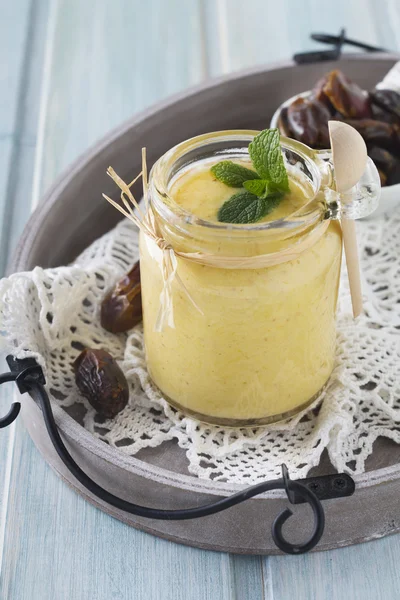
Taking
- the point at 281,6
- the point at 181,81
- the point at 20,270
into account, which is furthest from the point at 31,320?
the point at 281,6

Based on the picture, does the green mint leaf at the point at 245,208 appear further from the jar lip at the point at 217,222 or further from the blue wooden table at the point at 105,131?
the blue wooden table at the point at 105,131

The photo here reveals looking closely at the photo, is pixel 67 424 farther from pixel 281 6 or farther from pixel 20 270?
pixel 281 6

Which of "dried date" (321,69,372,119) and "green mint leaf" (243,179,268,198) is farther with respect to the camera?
"dried date" (321,69,372,119)

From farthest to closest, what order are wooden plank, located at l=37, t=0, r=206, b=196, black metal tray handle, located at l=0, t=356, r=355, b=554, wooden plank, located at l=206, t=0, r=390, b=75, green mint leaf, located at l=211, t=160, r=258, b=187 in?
wooden plank, located at l=206, t=0, r=390, b=75, wooden plank, located at l=37, t=0, r=206, b=196, green mint leaf, located at l=211, t=160, r=258, b=187, black metal tray handle, located at l=0, t=356, r=355, b=554

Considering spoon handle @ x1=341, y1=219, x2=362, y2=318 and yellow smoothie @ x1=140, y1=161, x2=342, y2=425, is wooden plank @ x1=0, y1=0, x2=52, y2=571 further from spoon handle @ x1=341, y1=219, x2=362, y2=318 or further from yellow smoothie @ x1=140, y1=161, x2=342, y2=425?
spoon handle @ x1=341, y1=219, x2=362, y2=318

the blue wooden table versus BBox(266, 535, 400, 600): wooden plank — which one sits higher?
the blue wooden table

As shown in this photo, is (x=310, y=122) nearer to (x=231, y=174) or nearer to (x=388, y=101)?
(x=388, y=101)

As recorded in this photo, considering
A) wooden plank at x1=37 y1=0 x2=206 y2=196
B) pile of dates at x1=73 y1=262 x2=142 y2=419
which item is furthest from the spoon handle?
wooden plank at x1=37 y1=0 x2=206 y2=196
